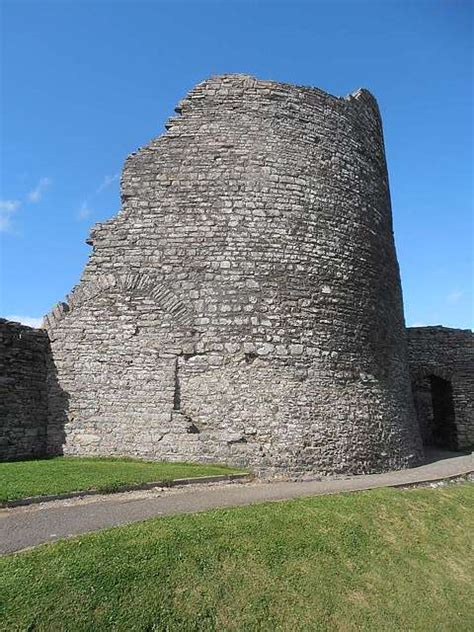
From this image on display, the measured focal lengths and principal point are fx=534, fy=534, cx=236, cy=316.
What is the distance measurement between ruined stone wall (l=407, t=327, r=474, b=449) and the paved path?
8.95m

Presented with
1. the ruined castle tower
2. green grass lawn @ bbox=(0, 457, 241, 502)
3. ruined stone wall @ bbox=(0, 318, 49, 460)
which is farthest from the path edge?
ruined stone wall @ bbox=(0, 318, 49, 460)

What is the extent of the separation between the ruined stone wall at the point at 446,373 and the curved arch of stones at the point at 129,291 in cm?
1228

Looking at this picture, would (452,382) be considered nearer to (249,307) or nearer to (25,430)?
(249,307)

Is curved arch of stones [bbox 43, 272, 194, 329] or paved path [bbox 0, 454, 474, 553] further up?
curved arch of stones [bbox 43, 272, 194, 329]

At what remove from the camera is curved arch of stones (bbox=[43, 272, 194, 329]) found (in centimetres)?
1212

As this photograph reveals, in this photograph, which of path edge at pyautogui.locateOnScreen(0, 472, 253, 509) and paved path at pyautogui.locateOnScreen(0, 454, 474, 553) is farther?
path edge at pyautogui.locateOnScreen(0, 472, 253, 509)

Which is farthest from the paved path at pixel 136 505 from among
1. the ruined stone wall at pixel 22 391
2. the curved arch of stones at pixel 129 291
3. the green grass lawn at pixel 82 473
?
the curved arch of stones at pixel 129 291

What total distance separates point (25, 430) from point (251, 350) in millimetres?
5186

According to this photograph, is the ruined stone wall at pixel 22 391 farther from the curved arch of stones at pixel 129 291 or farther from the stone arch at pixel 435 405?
the stone arch at pixel 435 405

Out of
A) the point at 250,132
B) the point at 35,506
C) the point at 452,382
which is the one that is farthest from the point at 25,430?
the point at 452,382

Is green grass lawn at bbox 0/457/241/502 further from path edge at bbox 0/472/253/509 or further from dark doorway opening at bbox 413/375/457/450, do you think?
dark doorway opening at bbox 413/375/457/450

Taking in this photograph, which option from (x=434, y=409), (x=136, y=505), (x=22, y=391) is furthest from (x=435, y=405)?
(x=136, y=505)

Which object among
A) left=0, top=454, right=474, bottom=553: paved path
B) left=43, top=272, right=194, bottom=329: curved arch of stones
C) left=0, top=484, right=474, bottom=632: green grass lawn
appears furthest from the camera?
left=43, top=272, right=194, bottom=329: curved arch of stones

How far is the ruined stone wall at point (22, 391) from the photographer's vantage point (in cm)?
1130
